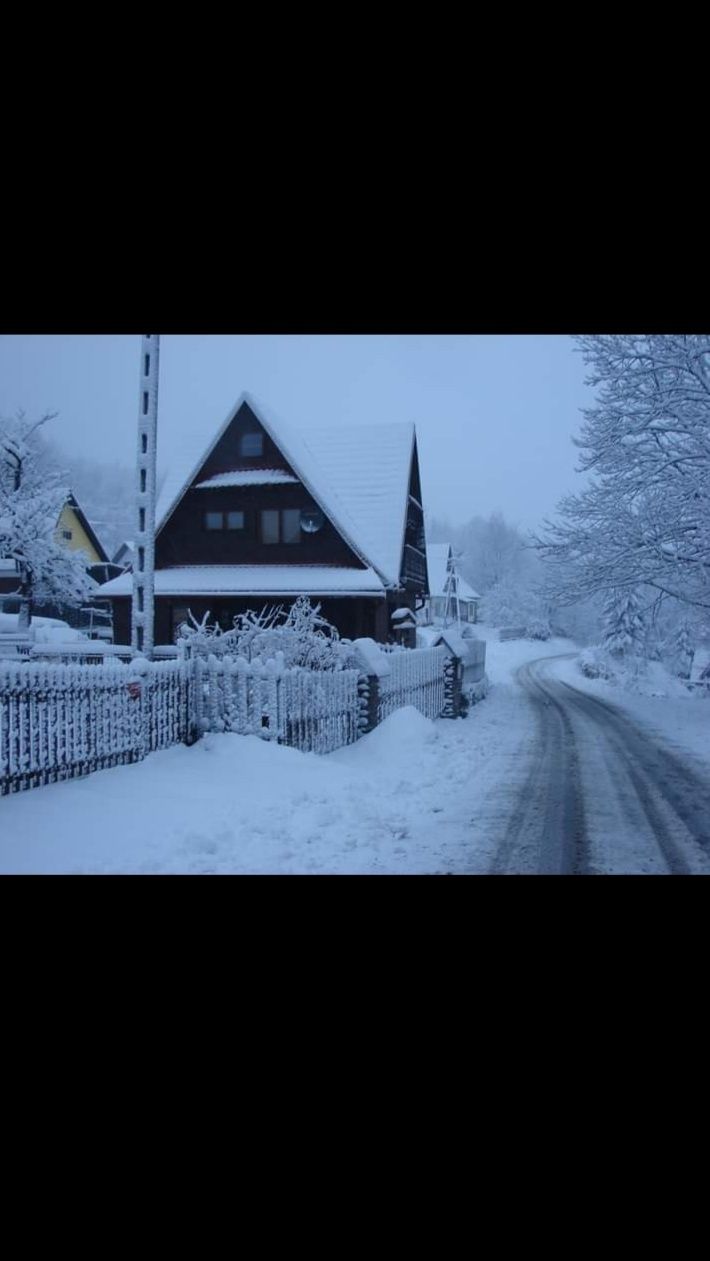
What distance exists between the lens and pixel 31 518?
7.96 meters

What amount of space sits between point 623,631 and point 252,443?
38.7ft

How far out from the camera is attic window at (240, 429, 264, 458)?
1254 cm

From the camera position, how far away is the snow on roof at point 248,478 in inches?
487

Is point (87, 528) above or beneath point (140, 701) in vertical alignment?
above

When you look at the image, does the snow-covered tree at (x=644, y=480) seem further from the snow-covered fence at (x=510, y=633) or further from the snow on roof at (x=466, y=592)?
the snow-covered fence at (x=510, y=633)

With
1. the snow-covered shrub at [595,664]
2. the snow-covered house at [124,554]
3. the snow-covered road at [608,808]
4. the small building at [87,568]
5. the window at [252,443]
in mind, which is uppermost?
the window at [252,443]

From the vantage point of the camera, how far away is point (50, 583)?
26.3ft

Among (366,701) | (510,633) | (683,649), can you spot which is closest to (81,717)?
(366,701)

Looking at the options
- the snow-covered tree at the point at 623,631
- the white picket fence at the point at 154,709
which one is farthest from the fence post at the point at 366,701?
the snow-covered tree at the point at 623,631

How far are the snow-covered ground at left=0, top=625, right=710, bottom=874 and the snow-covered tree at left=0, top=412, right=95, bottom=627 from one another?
129 inches

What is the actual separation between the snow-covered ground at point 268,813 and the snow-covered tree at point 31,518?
3.27 metres

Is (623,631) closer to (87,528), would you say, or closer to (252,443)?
(252,443)
